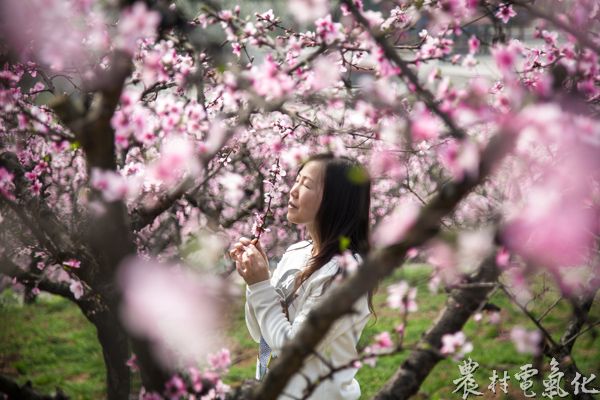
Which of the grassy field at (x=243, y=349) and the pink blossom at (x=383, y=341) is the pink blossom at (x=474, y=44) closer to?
the pink blossom at (x=383, y=341)

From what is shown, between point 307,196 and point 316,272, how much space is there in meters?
0.29

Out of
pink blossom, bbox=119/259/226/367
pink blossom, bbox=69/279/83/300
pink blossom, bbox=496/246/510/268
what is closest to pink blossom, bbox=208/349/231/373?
pink blossom, bbox=119/259/226/367

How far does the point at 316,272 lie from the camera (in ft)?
6.98

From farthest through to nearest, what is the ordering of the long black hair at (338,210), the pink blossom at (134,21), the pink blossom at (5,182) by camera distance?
the pink blossom at (5,182)
the long black hair at (338,210)
the pink blossom at (134,21)

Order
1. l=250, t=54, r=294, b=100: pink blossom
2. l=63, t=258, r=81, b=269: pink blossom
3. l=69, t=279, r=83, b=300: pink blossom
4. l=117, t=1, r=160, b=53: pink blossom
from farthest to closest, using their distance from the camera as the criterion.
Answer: l=69, t=279, r=83, b=300: pink blossom < l=63, t=258, r=81, b=269: pink blossom < l=250, t=54, r=294, b=100: pink blossom < l=117, t=1, r=160, b=53: pink blossom

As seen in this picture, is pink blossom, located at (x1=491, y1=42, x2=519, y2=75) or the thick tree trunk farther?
the thick tree trunk

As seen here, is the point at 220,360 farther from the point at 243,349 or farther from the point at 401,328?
the point at 243,349

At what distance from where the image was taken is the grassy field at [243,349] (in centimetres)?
513

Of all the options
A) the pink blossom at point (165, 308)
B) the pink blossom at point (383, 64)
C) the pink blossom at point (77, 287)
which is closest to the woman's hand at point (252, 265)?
the pink blossom at point (165, 308)

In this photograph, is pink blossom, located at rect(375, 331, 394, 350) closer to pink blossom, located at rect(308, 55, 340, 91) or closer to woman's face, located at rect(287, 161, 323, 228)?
woman's face, located at rect(287, 161, 323, 228)

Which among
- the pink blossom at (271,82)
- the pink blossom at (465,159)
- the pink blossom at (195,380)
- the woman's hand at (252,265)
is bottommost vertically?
the pink blossom at (465,159)

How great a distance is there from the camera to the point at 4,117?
3.06 meters

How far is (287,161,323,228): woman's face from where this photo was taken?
222 cm

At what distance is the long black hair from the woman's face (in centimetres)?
2
